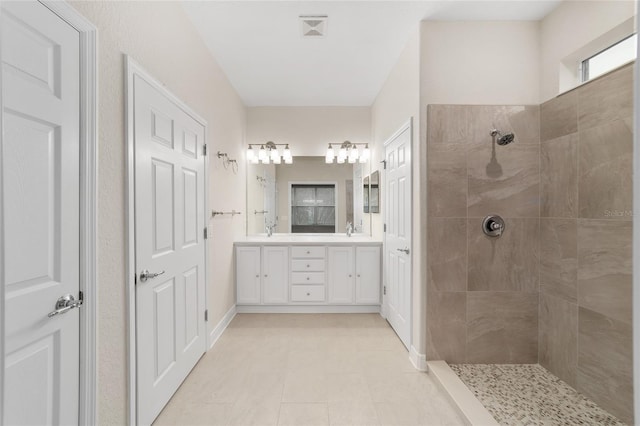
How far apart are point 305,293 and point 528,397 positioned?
2158 millimetres

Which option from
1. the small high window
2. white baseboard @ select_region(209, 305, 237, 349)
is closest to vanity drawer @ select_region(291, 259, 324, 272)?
white baseboard @ select_region(209, 305, 237, 349)

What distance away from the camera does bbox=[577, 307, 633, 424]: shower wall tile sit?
1.59 meters

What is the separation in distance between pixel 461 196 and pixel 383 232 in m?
1.23

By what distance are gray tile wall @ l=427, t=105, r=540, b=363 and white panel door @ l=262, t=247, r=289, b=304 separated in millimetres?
1711

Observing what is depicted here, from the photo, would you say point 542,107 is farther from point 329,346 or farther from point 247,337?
point 247,337

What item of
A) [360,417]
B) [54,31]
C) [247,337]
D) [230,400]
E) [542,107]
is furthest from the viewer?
[247,337]

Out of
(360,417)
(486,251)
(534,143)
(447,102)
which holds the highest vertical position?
(447,102)

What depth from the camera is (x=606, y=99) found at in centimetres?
170

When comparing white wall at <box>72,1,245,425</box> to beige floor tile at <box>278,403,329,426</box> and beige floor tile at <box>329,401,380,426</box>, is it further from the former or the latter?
beige floor tile at <box>329,401,380,426</box>

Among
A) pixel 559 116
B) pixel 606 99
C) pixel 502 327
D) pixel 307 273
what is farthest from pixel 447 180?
pixel 307 273

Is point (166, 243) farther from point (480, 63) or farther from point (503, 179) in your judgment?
point (480, 63)

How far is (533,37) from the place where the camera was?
222cm

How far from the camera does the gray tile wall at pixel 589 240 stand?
1617mm

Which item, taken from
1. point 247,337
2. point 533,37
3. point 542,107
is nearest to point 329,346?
point 247,337
